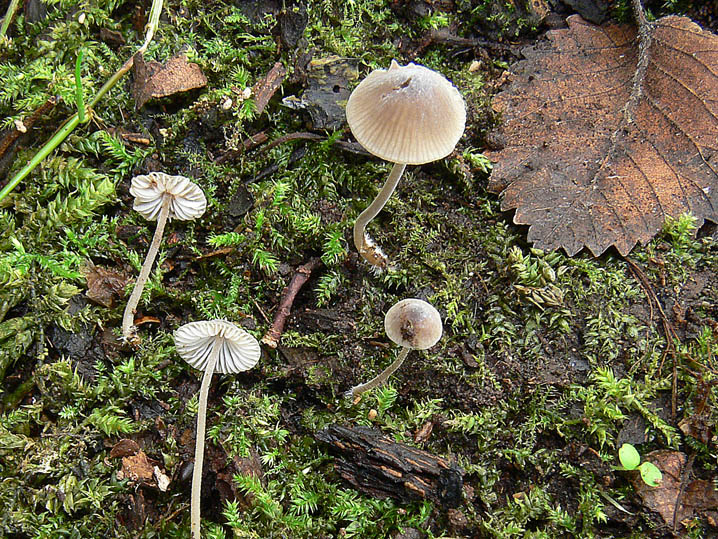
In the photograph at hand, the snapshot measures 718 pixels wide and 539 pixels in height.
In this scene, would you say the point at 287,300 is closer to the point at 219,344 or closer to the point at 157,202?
the point at 219,344

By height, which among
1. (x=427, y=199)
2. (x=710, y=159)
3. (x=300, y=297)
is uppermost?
(x=710, y=159)

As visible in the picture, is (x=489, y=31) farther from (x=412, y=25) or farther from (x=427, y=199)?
(x=427, y=199)

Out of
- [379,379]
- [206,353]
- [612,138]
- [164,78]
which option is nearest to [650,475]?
[379,379]

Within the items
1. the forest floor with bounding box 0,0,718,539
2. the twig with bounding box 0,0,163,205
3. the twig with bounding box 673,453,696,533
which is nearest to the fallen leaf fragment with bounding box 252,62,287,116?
the forest floor with bounding box 0,0,718,539

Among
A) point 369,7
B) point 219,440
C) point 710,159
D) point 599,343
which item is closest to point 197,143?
point 369,7

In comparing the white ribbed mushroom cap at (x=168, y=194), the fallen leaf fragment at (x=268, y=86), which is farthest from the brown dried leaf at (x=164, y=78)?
the white ribbed mushroom cap at (x=168, y=194)

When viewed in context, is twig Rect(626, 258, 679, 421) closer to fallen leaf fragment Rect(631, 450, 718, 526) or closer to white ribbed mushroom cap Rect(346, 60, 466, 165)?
fallen leaf fragment Rect(631, 450, 718, 526)
